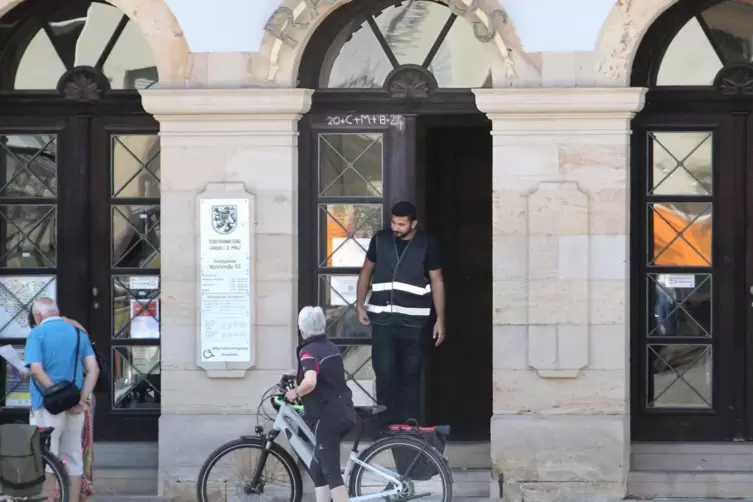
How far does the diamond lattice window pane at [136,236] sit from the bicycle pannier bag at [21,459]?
263cm

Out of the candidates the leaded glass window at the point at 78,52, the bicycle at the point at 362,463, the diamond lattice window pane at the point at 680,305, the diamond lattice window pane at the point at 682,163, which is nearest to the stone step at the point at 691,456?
the diamond lattice window pane at the point at 680,305

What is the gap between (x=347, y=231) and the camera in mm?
11703

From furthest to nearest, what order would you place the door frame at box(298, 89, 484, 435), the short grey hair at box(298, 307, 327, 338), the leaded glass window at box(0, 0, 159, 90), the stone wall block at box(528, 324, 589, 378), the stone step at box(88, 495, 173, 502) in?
the leaded glass window at box(0, 0, 159, 90)
the door frame at box(298, 89, 484, 435)
the stone step at box(88, 495, 173, 502)
the stone wall block at box(528, 324, 589, 378)
the short grey hair at box(298, 307, 327, 338)

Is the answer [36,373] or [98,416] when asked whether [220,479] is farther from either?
[98,416]

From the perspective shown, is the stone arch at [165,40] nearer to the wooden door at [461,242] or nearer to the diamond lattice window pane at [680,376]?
the wooden door at [461,242]

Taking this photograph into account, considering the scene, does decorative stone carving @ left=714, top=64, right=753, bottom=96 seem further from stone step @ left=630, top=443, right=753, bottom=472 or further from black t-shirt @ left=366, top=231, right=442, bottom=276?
stone step @ left=630, top=443, right=753, bottom=472

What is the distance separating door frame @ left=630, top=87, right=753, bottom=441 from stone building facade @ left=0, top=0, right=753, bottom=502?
435mm

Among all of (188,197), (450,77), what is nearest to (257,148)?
(188,197)

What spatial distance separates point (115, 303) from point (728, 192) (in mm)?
4658

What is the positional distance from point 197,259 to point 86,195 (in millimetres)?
1258

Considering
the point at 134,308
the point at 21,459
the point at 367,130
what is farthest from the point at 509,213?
the point at 21,459

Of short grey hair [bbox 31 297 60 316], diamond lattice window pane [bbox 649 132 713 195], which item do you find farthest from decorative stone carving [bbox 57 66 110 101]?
diamond lattice window pane [bbox 649 132 713 195]

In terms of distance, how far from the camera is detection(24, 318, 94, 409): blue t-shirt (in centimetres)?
1006

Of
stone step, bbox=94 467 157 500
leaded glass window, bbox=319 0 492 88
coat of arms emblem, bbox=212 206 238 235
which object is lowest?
stone step, bbox=94 467 157 500
